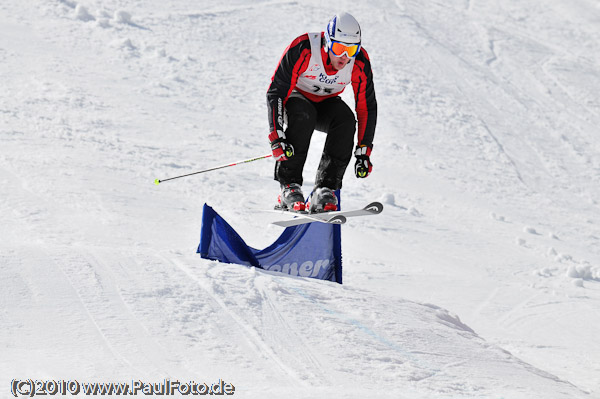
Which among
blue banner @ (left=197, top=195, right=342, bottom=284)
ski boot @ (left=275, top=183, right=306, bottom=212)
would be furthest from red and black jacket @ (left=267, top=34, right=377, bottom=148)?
blue banner @ (left=197, top=195, right=342, bottom=284)

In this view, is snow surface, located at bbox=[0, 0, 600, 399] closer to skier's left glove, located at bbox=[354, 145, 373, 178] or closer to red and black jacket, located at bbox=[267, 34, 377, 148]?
skier's left glove, located at bbox=[354, 145, 373, 178]

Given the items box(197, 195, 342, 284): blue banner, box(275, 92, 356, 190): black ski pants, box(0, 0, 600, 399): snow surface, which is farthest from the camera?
box(197, 195, 342, 284): blue banner

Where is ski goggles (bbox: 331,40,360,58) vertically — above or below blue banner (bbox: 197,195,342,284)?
above

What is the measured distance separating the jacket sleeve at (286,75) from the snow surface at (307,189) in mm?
1428

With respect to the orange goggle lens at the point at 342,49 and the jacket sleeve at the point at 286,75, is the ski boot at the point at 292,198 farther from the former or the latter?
the orange goggle lens at the point at 342,49

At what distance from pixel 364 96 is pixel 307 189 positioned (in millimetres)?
5742

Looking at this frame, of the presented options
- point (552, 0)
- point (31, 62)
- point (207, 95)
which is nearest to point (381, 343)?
point (207, 95)

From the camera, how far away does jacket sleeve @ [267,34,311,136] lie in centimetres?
598

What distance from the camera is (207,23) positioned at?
18.0 meters

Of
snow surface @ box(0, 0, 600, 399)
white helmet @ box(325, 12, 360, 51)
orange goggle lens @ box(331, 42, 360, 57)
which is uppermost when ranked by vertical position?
white helmet @ box(325, 12, 360, 51)

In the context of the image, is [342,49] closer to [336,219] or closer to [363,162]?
[363,162]

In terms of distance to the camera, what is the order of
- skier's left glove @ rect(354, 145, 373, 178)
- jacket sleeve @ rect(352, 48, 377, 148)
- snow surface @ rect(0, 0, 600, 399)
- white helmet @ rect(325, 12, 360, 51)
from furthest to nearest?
1. skier's left glove @ rect(354, 145, 373, 178)
2. jacket sleeve @ rect(352, 48, 377, 148)
3. white helmet @ rect(325, 12, 360, 51)
4. snow surface @ rect(0, 0, 600, 399)

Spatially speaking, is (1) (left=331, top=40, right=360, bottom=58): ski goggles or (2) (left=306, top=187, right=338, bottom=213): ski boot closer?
(1) (left=331, top=40, right=360, bottom=58): ski goggles

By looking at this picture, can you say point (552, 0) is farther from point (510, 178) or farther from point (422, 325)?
point (422, 325)
